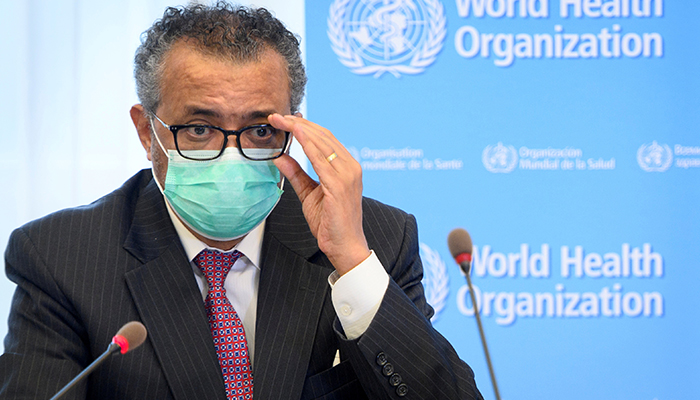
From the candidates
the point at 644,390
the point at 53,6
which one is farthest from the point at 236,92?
the point at 644,390

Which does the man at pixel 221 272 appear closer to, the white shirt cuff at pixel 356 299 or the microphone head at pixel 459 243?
the white shirt cuff at pixel 356 299

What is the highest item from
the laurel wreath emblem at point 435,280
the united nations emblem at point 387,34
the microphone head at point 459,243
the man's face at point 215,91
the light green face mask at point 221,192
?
the united nations emblem at point 387,34

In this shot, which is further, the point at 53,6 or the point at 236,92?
the point at 53,6

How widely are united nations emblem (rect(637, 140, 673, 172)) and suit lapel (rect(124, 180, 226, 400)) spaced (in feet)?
8.32

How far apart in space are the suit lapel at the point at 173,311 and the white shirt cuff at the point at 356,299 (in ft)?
1.18

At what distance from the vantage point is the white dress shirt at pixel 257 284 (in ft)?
5.70

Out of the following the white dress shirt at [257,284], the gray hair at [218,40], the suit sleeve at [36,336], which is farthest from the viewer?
the gray hair at [218,40]

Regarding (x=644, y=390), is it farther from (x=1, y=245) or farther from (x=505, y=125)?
(x=1, y=245)

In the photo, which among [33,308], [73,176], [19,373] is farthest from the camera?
[73,176]

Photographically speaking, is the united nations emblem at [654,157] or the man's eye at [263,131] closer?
the man's eye at [263,131]

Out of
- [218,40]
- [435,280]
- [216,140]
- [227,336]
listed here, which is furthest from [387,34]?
[227,336]

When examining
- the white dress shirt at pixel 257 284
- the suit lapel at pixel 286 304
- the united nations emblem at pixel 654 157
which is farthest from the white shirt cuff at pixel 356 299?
the united nations emblem at pixel 654 157

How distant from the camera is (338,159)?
1.76 metres

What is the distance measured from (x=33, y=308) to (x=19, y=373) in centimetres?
19
